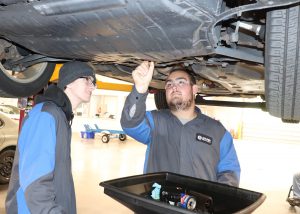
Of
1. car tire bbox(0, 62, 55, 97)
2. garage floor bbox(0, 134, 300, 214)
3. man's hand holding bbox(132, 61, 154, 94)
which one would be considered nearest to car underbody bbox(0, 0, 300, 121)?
man's hand holding bbox(132, 61, 154, 94)

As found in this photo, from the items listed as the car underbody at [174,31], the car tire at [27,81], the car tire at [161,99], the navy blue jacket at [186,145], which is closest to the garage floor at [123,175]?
the car tire at [161,99]

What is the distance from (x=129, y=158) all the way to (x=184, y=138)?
620 cm

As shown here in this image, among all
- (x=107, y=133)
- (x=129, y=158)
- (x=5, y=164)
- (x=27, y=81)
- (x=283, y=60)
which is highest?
(x=283, y=60)

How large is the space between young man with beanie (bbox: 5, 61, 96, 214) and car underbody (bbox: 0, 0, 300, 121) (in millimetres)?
216

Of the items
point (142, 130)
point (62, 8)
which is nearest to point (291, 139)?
point (142, 130)

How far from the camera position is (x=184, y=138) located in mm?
2043

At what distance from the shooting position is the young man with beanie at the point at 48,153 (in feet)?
4.34

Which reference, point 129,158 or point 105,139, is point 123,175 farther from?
point 105,139

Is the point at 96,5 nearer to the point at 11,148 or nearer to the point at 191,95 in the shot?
the point at 191,95

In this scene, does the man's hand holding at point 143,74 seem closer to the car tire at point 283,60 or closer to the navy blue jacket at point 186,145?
the navy blue jacket at point 186,145

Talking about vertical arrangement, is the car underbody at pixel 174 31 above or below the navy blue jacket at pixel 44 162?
above

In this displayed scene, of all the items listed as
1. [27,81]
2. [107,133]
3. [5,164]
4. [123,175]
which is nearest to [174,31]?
[27,81]

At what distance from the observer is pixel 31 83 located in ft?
7.29

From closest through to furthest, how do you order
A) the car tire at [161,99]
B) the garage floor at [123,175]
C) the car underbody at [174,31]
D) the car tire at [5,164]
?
1. the car underbody at [174,31]
2. the car tire at [161,99]
3. the garage floor at [123,175]
4. the car tire at [5,164]
